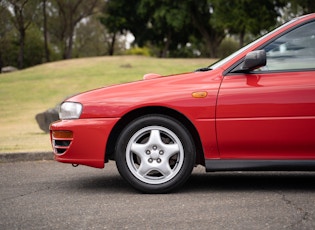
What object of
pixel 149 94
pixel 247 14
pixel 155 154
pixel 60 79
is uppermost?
pixel 247 14

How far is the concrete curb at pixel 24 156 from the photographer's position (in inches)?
324

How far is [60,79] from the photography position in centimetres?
3331

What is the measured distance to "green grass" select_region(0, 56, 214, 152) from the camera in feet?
82.4

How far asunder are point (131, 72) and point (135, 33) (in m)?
20.3

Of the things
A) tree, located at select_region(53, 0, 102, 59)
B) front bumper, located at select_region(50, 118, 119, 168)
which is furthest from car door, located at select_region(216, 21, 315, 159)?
tree, located at select_region(53, 0, 102, 59)

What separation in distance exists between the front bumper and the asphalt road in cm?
35

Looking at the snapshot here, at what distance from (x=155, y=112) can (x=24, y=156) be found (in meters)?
3.67

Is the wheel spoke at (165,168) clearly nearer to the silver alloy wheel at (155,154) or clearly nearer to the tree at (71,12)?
the silver alloy wheel at (155,154)

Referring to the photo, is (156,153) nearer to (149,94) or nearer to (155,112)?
(155,112)

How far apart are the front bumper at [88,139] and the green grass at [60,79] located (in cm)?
1541

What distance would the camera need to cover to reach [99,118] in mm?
5156

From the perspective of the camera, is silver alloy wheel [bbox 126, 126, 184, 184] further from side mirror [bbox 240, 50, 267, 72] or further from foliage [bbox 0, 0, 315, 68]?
foliage [bbox 0, 0, 315, 68]

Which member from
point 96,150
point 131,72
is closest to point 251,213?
point 96,150

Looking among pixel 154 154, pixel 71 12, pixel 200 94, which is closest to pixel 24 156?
pixel 154 154
